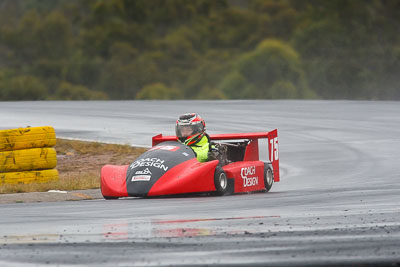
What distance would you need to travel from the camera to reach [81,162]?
20922 millimetres

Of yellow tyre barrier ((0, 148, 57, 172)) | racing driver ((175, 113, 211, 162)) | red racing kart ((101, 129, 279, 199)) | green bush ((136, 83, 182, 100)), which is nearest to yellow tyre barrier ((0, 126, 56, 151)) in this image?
yellow tyre barrier ((0, 148, 57, 172))

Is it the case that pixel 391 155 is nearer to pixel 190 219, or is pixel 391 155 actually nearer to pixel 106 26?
pixel 190 219

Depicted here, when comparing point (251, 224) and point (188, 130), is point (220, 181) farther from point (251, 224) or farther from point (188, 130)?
point (251, 224)

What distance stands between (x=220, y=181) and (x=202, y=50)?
6615 cm

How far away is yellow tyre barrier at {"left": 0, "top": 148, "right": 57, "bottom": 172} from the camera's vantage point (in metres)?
16.4

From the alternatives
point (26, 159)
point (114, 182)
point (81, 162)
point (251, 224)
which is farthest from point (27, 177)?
point (251, 224)

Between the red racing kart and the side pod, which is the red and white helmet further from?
the side pod

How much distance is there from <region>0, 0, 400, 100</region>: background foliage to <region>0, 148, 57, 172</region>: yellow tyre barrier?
4468cm

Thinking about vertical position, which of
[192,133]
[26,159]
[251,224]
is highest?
[192,133]

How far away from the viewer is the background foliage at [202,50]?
207 ft

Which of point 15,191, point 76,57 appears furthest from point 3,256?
point 76,57

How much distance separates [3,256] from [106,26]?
7609 centimetres

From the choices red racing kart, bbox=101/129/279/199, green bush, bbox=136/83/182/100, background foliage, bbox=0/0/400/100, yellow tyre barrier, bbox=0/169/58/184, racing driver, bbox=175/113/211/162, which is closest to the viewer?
red racing kart, bbox=101/129/279/199

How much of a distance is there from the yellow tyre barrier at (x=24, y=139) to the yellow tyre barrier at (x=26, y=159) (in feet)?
0.42
